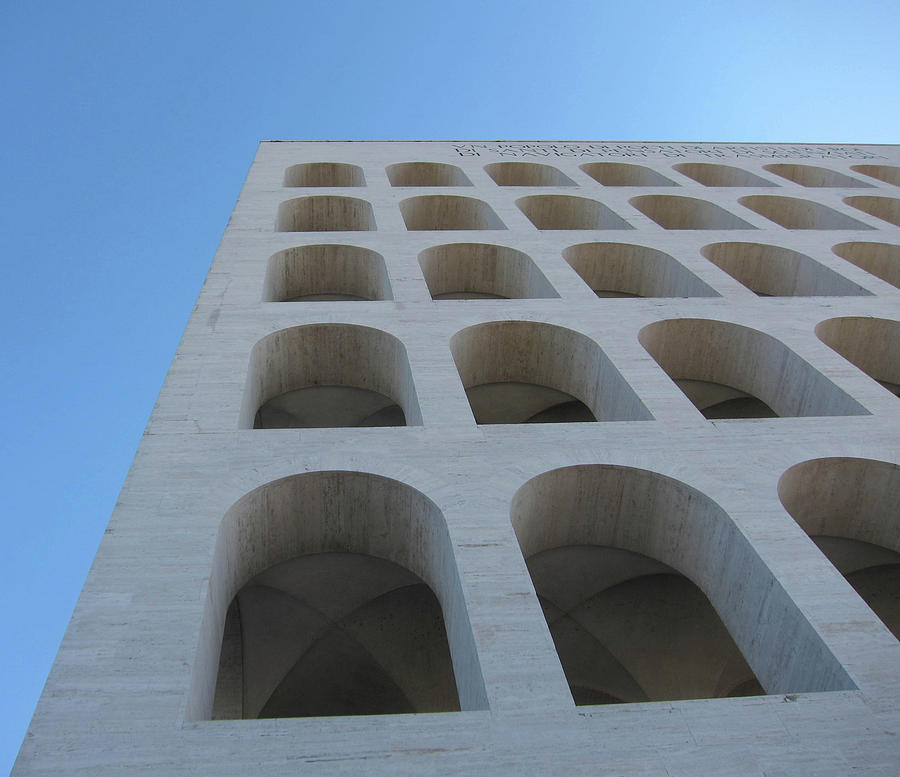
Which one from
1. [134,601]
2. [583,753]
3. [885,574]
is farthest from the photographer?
[885,574]

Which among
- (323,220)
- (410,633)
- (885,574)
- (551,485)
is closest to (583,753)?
(551,485)

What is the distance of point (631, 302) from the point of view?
16156 millimetres

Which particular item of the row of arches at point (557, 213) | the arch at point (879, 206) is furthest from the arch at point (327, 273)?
the arch at point (879, 206)

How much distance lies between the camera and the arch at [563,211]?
2300cm

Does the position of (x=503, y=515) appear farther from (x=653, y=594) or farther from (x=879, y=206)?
(x=879, y=206)

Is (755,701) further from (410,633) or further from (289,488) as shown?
(410,633)

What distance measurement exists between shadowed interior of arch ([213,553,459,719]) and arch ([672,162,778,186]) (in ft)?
63.2

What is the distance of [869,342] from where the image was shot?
1684 centimetres

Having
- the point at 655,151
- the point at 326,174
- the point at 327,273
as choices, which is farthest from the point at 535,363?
the point at 655,151

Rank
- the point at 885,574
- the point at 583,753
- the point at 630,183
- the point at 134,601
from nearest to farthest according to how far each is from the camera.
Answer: the point at 583,753, the point at 134,601, the point at 885,574, the point at 630,183

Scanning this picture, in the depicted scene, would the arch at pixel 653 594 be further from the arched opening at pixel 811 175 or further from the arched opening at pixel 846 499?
the arched opening at pixel 811 175

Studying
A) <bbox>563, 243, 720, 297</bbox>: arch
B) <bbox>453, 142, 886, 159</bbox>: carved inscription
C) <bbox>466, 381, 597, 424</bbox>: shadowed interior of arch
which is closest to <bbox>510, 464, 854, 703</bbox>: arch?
<bbox>466, 381, 597, 424</bbox>: shadowed interior of arch

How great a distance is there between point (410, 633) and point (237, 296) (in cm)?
684

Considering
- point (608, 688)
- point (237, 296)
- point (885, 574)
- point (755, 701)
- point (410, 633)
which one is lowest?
point (608, 688)
